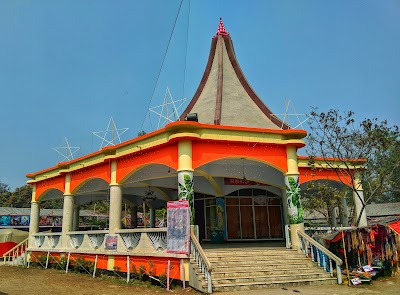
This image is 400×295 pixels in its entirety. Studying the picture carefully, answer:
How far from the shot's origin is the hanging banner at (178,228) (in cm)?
1106

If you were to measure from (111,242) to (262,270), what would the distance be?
20.4 ft

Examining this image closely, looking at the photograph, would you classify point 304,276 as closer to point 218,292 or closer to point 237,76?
point 218,292

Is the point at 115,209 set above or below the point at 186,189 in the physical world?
below

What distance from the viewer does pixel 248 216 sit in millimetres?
18391

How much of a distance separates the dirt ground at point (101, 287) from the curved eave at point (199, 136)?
4.89 metres

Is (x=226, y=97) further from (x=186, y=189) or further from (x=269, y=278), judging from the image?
(x=269, y=278)

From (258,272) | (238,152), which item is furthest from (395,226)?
(238,152)

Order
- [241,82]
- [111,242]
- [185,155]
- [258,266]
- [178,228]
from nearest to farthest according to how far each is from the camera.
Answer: [178,228] → [258,266] → [185,155] → [111,242] → [241,82]

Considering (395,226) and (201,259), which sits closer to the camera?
(201,259)

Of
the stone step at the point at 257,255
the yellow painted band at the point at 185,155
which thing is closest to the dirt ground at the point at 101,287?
the stone step at the point at 257,255

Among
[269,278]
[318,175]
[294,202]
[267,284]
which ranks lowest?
[267,284]

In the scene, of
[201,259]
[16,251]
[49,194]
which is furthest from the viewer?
[49,194]

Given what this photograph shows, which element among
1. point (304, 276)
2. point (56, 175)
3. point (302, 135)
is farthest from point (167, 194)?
point (304, 276)

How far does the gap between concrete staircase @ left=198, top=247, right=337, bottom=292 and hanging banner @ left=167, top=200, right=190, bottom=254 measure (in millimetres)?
1105
